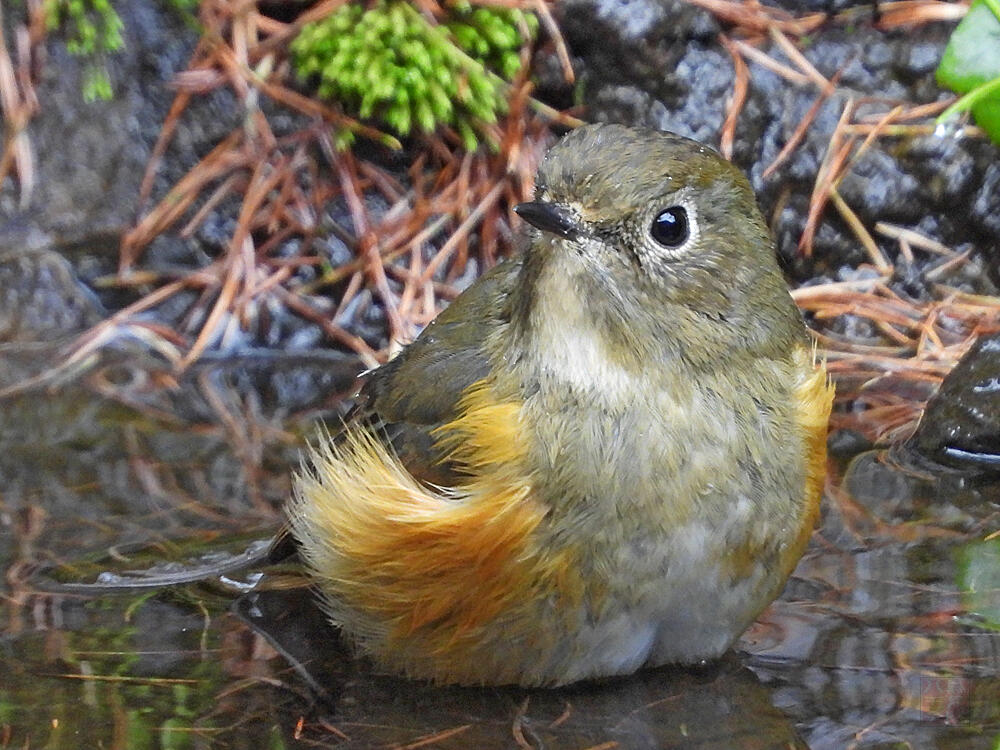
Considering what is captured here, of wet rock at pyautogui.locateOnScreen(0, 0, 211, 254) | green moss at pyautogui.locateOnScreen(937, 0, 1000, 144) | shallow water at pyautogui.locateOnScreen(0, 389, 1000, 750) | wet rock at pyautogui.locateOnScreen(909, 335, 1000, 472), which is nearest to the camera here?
green moss at pyautogui.locateOnScreen(937, 0, 1000, 144)

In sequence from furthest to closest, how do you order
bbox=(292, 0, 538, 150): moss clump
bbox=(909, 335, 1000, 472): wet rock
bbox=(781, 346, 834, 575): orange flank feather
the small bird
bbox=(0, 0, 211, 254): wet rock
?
bbox=(0, 0, 211, 254): wet rock
bbox=(292, 0, 538, 150): moss clump
bbox=(909, 335, 1000, 472): wet rock
bbox=(781, 346, 834, 575): orange flank feather
the small bird

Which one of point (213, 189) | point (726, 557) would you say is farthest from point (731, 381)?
point (213, 189)

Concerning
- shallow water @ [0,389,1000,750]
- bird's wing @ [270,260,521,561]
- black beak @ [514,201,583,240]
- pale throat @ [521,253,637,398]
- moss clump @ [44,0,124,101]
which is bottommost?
shallow water @ [0,389,1000,750]

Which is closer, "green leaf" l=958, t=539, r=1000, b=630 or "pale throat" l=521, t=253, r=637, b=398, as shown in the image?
"pale throat" l=521, t=253, r=637, b=398

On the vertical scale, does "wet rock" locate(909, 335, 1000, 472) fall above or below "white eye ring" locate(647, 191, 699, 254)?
below

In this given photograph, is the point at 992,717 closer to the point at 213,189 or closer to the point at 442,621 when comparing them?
the point at 442,621

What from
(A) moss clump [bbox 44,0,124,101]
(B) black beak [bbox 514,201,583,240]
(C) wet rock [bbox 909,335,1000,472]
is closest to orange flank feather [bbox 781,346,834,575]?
(B) black beak [bbox 514,201,583,240]

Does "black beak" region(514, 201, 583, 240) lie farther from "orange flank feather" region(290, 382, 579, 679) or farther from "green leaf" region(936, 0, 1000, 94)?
"green leaf" region(936, 0, 1000, 94)
